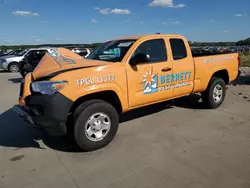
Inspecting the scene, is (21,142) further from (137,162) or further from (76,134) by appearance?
(137,162)

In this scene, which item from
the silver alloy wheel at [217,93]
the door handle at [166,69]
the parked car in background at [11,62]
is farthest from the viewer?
the parked car in background at [11,62]

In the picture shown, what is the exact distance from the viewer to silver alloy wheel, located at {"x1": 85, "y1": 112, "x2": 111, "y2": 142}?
12.6 ft

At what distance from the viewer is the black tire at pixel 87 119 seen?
3695mm

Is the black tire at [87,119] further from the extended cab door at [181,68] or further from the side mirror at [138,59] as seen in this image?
the extended cab door at [181,68]

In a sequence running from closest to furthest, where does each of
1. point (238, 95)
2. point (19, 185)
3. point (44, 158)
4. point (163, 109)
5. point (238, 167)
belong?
point (19, 185), point (238, 167), point (44, 158), point (163, 109), point (238, 95)

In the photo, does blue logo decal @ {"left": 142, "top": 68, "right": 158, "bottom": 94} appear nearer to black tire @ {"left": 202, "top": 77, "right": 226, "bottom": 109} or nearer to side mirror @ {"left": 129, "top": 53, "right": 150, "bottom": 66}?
side mirror @ {"left": 129, "top": 53, "right": 150, "bottom": 66}

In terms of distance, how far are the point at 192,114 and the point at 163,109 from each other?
0.77 m

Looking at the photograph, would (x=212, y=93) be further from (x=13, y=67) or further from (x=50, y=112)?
(x=13, y=67)

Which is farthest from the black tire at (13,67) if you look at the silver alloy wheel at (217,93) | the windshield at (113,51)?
the silver alloy wheel at (217,93)

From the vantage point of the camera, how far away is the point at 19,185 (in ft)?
10.1

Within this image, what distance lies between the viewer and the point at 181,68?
5.14m

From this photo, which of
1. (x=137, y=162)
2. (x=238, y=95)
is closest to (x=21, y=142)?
(x=137, y=162)

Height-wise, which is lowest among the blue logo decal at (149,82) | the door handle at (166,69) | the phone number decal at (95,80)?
the blue logo decal at (149,82)

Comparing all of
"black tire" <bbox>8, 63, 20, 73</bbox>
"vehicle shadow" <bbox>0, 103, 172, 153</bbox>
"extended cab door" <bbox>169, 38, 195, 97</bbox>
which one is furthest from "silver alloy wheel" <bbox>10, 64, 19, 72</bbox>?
"extended cab door" <bbox>169, 38, 195, 97</bbox>
